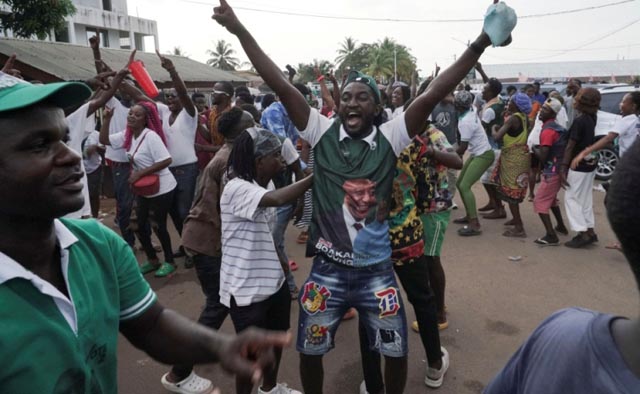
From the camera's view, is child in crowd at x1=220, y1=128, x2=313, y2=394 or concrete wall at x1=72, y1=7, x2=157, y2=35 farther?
concrete wall at x1=72, y1=7, x2=157, y2=35

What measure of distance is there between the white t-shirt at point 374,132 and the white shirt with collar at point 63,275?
1.42 meters

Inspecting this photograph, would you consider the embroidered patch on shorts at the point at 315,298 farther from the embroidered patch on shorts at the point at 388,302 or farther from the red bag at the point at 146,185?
the red bag at the point at 146,185

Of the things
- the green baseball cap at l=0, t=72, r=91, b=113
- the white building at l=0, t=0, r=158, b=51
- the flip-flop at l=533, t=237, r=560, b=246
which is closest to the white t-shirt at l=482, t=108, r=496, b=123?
the flip-flop at l=533, t=237, r=560, b=246

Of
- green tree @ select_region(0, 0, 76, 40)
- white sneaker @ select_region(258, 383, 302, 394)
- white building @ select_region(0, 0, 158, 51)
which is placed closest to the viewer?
white sneaker @ select_region(258, 383, 302, 394)

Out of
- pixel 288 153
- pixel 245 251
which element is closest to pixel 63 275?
pixel 245 251

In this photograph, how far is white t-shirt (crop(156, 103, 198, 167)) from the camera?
5.14 meters

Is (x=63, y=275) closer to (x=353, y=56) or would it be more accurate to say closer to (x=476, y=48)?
(x=476, y=48)

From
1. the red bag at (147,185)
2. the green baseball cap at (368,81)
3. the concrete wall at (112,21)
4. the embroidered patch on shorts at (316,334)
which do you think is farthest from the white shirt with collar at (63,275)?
the concrete wall at (112,21)

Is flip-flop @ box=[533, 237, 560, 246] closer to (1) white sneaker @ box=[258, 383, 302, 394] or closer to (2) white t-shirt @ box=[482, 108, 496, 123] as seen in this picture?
(2) white t-shirt @ box=[482, 108, 496, 123]

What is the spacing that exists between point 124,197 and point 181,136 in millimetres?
930

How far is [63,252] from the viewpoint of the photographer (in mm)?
1158

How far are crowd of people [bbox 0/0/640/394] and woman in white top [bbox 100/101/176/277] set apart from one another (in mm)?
21

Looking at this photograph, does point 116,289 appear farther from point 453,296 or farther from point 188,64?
point 188,64

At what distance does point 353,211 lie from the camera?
2.26m
